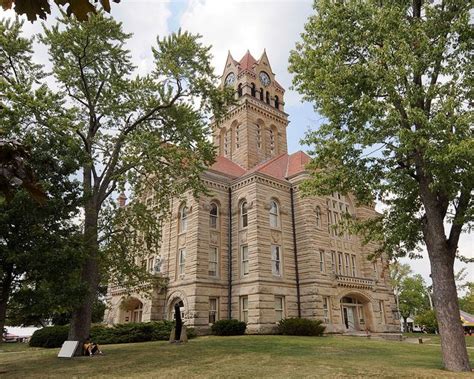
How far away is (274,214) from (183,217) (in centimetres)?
754

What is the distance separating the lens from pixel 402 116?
13.4 meters

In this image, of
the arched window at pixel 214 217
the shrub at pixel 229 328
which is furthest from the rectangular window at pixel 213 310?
the arched window at pixel 214 217

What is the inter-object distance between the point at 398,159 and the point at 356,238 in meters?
22.6

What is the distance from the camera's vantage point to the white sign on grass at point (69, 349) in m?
16.2

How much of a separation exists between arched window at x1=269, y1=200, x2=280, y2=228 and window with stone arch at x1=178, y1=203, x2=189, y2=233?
22.4 feet

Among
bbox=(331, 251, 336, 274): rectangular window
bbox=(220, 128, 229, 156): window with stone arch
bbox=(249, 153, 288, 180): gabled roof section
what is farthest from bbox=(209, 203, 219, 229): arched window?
bbox=(220, 128, 229, 156): window with stone arch

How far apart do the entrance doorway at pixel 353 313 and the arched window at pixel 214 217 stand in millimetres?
12601

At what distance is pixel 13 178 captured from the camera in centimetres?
241

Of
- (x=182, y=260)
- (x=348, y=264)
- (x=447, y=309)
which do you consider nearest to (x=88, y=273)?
(x=182, y=260)

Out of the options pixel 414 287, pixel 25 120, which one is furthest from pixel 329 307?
pixel 414 287

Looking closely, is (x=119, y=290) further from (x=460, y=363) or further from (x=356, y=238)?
(x=460, y=363)

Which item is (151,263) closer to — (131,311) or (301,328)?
(131,311)

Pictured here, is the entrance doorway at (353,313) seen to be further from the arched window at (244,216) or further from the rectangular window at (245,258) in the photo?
the arched window at (244,216)

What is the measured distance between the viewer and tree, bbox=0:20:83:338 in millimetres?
12898
